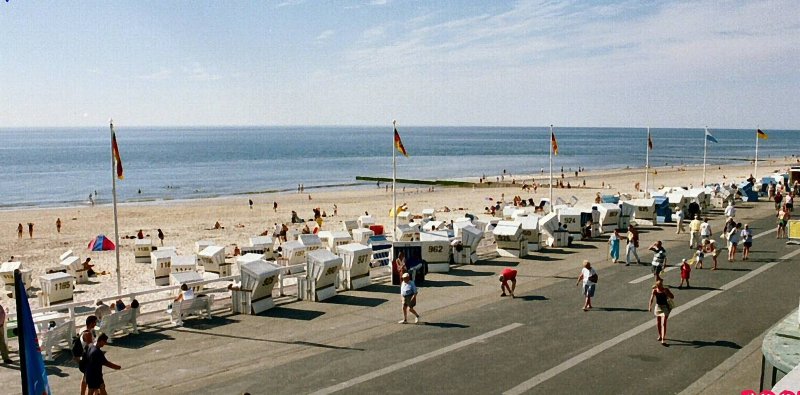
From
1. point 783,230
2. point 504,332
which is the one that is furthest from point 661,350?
point 783,230

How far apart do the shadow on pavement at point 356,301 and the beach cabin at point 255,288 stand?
5.59 feet

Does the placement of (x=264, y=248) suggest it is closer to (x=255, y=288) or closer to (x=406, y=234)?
(x=406, y=234)

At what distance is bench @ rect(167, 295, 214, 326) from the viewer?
48.0ft

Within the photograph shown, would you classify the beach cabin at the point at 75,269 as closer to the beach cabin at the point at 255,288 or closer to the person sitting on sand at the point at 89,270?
the person sitting on sand at the point at 89,270

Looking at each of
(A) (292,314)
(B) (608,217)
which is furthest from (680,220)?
(A) (292,314)

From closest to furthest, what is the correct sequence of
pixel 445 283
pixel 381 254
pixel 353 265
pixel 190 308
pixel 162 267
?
pixel 190 308, pixel 353 265, pixel 445 283, pixel 162 267, pixel 381 254

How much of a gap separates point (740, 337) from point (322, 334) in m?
8.72

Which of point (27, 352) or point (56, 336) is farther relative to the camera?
point (56, 336)

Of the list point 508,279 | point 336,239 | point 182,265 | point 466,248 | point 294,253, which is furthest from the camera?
point 336,239

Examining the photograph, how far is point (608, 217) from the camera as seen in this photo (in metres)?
28.1

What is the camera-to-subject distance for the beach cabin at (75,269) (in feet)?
71.4

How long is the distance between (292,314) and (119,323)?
154 inches

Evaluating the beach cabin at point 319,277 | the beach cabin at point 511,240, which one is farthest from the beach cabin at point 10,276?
the beach cabin at point 511,240

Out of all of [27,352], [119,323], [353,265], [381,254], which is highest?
[27,352]
